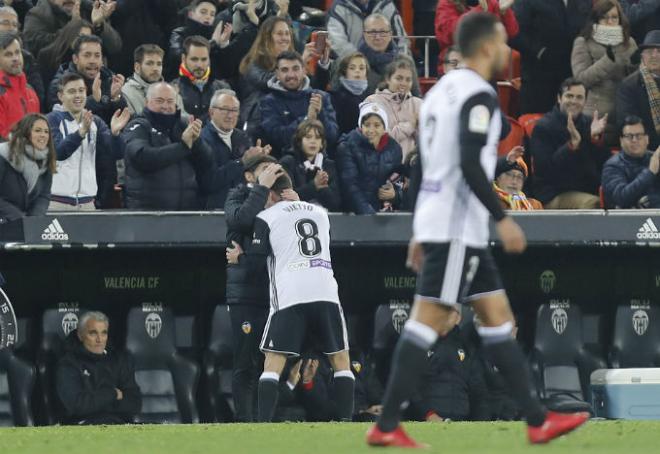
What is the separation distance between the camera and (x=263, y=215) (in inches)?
433

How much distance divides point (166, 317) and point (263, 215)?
2070mm

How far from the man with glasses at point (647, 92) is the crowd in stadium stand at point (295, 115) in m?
0.01

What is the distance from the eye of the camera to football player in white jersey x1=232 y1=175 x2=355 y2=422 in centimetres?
1059

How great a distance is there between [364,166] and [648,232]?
2.23 m

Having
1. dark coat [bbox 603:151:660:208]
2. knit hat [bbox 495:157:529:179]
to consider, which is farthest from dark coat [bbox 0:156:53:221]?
dark coat [bbox 603:151:660:208]

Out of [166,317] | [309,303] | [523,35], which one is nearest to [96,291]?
[166,317]

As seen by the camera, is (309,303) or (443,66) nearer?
(309,303)

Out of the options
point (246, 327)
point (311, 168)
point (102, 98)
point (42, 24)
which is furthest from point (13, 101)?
point (246, 327)

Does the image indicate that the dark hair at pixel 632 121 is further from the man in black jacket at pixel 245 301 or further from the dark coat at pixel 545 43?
the man in black jacket at pixel 245 301

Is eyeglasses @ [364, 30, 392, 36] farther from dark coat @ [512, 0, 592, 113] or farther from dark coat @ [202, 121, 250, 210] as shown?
dark coat @ [202, 121, 250, 210]

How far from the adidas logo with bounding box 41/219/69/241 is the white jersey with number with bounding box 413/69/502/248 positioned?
5.04 metres

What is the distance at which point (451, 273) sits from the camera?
687 centimetres

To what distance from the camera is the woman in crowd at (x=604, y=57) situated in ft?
47.0

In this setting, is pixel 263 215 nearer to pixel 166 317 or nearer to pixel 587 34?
pixel 166 317
